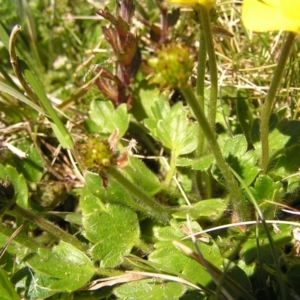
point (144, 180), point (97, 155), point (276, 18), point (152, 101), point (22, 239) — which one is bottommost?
point (22, 239)

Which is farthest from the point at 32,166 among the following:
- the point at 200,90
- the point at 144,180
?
the point at 200,90

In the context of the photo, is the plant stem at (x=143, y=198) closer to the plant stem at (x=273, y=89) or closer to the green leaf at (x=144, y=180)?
the green leaf at (x=144, y=180)

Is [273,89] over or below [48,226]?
over

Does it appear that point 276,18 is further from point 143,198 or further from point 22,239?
point 22,239

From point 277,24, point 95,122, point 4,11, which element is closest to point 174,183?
point 95,122

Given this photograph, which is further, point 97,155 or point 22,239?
point 22,239

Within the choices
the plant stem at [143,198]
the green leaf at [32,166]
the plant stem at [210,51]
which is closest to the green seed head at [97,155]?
the plant stem at [143,198]

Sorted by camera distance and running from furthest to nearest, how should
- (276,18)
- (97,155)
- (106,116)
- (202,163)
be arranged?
1. (106,116)
2. (202,163)
3. (97,155)
4. (276,18)
